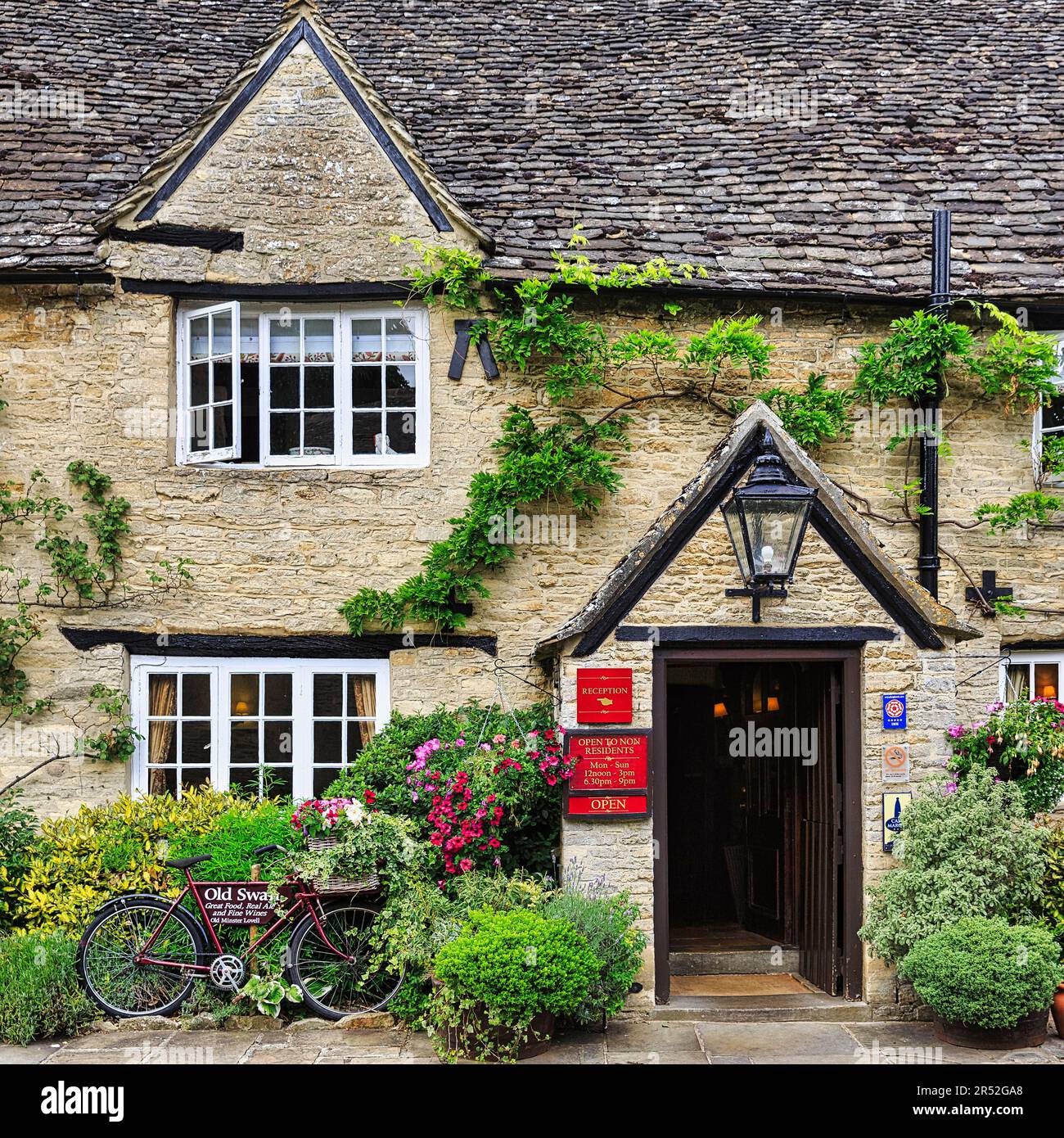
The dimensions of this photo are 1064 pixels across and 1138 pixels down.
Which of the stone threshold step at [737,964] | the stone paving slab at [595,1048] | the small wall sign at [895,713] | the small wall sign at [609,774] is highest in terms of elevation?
the small wall sign at [895,713]

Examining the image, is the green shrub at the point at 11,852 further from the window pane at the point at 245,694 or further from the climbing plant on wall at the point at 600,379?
the climbing plant on wall at the point at 600,379

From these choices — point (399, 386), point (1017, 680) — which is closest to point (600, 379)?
point (399, 386)

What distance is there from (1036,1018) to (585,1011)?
2.89 metres

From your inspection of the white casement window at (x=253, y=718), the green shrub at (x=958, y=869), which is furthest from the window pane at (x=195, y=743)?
the green shrub at (x=958, y=869)

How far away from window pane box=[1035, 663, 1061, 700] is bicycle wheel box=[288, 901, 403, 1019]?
606 centimetres

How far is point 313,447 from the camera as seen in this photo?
970 centimetres

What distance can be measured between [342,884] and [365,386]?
4.32 metres

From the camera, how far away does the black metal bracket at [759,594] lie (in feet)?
26.0

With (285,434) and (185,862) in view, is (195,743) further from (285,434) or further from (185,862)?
(285,434)

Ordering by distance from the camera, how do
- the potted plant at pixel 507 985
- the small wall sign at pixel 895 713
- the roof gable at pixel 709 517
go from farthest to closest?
the small wall sign at pixel 895 713 < the roof gable at pixel 709 517 < the potted plant at pixel 507 985

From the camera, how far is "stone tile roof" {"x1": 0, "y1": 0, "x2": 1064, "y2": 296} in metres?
9.76

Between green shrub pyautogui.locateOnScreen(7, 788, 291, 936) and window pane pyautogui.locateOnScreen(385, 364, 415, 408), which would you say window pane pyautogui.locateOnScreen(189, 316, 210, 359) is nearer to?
window pane pyautogui.locateOnScreen(385, 364, 415, 408)

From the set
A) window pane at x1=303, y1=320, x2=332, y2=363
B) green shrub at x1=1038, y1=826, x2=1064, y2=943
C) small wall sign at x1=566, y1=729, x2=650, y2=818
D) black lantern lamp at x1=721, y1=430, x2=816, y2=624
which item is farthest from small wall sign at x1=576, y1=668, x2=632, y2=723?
window pane at x1=303, y1=320, x2=332, y2=363

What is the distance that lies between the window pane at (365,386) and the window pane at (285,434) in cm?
54
